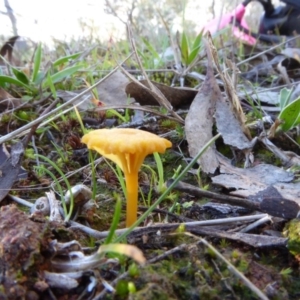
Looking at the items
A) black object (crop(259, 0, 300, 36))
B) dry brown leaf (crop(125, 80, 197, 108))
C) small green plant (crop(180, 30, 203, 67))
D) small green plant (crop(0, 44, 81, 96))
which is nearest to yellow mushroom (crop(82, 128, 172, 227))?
dry brown leaf (crop(125, 80, 197, 108))

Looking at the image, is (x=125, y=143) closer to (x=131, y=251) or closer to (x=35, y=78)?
(x=131, y=251)

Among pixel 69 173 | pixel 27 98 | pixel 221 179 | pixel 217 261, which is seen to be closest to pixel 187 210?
pixel 221 179

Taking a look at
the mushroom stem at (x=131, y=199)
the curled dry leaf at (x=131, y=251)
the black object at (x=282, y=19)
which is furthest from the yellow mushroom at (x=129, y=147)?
the black object at (x=282, y=19)

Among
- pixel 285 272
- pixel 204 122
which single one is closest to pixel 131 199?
pixel 285 272

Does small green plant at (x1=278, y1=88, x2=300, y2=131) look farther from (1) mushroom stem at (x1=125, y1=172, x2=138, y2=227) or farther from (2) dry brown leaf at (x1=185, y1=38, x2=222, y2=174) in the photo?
(1) mushroom stem at (x1=125, y1=172, x2=138, y2=227)

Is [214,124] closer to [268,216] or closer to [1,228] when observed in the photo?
[268,216]

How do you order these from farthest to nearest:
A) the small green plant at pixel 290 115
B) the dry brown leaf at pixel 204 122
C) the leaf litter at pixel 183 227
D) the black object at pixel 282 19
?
the black object at pixel 282 19 → the small green plant at pixel 290 115 → the dry brown leaf at pixel 204 122 → the leaf litter at pixel 183 227

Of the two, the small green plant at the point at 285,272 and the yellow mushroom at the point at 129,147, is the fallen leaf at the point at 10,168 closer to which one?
the yellow mushroom at the point at 129,147
